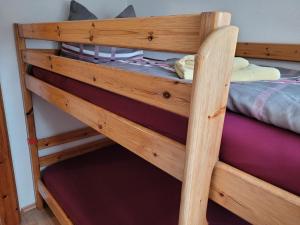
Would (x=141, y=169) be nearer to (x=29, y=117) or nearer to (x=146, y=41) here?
(x=29, y=117)

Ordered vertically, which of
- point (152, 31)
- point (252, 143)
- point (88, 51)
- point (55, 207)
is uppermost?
point (152, 31)

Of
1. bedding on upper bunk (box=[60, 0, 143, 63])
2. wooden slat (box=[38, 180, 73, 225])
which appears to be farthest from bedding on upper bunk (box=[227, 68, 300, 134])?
wooden slat (box=[38, 180, 73, 225])

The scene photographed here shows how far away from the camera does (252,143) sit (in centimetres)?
51

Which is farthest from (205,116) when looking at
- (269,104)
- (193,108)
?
(269,104)

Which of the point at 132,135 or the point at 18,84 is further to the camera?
the point at 18,84

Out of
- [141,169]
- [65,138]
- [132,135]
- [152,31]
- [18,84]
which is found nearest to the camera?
[152,31]

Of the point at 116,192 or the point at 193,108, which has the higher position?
the point at 193,108

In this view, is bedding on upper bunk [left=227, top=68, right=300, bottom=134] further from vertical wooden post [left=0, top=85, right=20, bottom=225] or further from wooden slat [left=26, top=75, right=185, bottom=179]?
vertical wooden post [left=0, top=85, right=20, bottom=225]

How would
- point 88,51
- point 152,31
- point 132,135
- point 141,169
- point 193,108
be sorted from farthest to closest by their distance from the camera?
point 141,169 → point 88,51 → point 132,135 → point 152,31 → point 193,108

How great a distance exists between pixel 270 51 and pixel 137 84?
1.01 m

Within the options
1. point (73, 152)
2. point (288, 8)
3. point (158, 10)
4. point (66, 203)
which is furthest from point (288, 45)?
point (73, 152)

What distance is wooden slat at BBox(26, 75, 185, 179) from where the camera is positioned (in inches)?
23.1

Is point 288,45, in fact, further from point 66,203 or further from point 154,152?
point 66,203

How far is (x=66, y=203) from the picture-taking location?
1.32 metres
